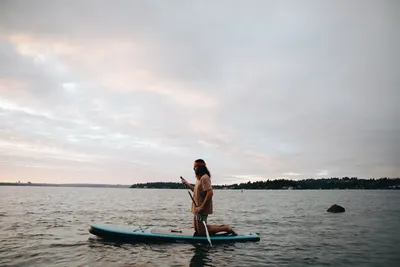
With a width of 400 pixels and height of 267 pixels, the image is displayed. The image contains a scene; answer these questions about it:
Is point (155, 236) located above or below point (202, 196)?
below

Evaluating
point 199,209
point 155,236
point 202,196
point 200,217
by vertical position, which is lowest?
point 155,236

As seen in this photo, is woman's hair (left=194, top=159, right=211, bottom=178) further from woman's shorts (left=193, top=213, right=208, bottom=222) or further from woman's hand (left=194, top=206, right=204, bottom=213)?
woman's shorts (left=193, top=213, right=208, bottom=222)

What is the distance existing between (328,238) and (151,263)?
9.63 metres

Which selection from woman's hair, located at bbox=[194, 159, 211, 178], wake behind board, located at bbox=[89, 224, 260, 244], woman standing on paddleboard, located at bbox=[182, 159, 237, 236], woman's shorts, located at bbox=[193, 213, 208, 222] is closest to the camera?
woman standing on paddleboard, located at bbox=[182, 159, 237, 236]

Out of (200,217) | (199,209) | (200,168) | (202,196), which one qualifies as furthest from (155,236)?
(200,168)

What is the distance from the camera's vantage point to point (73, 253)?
1172 cm

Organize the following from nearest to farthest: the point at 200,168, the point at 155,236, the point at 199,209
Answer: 1. the point at 199,209
2. the point at 200,168
3. the point at 155,236

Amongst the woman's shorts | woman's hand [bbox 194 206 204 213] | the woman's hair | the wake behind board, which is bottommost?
the wake behind board

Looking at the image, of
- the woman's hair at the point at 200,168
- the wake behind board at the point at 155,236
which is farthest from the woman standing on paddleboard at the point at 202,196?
the wake behind board at the point at 155,236

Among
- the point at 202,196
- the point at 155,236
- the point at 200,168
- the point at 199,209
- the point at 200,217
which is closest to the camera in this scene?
the point at 199,209

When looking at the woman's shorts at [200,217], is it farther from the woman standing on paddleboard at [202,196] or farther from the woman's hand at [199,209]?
the woman's hand at [199,209]

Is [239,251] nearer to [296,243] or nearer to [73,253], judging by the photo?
[296,243]

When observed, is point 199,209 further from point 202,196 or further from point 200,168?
point 200,168

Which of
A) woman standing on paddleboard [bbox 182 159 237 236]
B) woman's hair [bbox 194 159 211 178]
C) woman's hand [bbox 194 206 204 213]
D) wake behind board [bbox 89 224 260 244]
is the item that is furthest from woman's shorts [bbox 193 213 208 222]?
woman's hair [bbox 194 159 211 178]
